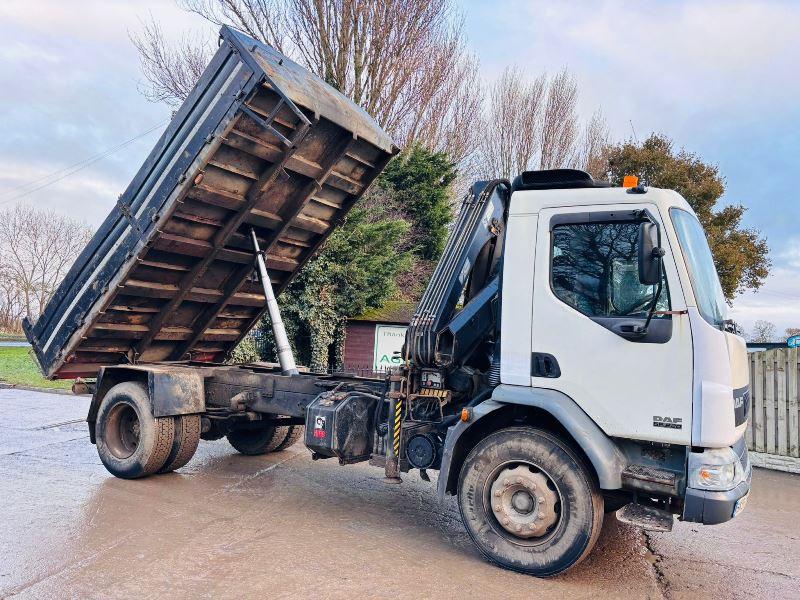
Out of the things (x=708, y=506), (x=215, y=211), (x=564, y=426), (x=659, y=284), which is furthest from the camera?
(x=215, y=211)

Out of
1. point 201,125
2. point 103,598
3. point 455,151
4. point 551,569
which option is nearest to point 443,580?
point 551,569

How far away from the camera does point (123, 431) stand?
709 cm

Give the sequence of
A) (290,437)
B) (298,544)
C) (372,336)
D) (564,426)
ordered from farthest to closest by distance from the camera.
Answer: (372,336) → (290,437) → (298,544) → (564,426)

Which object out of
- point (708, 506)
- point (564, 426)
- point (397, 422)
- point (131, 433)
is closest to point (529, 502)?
point (564, 426)

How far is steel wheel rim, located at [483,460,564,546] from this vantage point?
433cm

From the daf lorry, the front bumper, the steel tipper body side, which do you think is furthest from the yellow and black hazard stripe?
the steel tipper body side

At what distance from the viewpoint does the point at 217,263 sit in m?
7.09

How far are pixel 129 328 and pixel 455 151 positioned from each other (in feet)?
72.7

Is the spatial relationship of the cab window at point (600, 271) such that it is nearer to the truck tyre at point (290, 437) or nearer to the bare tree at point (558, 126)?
the truck tyre at point (290, 437)

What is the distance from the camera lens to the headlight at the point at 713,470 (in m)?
3.87

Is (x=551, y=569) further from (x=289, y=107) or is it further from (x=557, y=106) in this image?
(x=557, y=106)

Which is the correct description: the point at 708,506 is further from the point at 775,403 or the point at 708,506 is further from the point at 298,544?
the point at 775,403

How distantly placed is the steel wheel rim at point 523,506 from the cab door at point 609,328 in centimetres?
60

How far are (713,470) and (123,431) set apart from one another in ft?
20.1
